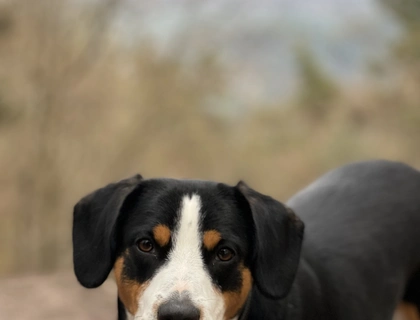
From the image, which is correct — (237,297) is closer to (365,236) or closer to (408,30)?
(365,236)

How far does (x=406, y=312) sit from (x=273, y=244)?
144 centimetres

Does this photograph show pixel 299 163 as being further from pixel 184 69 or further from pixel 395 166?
pixel 395 166

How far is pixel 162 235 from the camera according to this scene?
2.41 meters

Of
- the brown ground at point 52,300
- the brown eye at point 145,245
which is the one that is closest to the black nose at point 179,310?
the brown eye at point 145,245

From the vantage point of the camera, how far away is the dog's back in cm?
321

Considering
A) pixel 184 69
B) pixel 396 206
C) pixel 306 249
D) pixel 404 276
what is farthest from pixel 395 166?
pixel 184 69

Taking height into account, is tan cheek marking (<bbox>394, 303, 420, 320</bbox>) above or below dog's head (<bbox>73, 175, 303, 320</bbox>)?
below

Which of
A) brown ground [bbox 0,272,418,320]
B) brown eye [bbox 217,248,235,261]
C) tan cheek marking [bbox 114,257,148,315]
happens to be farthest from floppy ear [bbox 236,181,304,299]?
brown ground [bbox 0,272,418,320]

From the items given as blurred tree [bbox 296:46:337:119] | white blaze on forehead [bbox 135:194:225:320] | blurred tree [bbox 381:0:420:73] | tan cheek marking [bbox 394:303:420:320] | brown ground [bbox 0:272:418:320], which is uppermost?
blurred tree [bbox 381:0:420:73]

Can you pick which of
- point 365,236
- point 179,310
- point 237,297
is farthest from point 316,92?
point 179,310

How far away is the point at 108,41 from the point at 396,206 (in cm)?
291

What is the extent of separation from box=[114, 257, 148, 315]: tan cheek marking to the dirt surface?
1.98 meters

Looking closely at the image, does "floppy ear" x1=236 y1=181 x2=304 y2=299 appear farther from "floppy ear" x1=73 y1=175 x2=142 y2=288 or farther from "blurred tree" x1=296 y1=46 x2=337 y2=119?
"blurred tree" x1=296 y1=46 x2=337 y2=119

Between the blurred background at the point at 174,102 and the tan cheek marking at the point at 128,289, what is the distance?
6.68 feet
